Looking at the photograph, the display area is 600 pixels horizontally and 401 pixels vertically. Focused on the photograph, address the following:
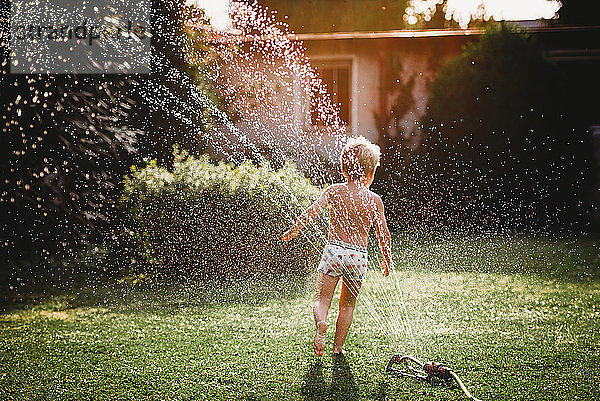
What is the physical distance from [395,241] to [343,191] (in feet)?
17.0

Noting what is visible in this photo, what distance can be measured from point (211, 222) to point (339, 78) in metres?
7.48

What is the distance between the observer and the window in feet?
42.8

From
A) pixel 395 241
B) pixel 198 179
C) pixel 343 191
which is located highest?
pixel 343 191

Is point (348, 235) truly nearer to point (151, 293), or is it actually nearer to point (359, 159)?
point (359, 159)

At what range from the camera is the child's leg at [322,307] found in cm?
376

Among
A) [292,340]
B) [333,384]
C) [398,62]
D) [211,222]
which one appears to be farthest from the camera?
[398,62]

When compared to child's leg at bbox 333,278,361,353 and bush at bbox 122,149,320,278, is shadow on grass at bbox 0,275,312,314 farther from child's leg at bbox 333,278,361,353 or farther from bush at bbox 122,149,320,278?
child's leg at bbox 333,278,361,353

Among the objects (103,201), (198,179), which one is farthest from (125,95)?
(198,179)

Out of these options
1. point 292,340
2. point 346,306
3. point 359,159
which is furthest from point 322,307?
point 359,159

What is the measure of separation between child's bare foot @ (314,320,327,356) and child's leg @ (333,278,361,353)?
0.52 ft

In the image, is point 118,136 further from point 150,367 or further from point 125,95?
point 150,367

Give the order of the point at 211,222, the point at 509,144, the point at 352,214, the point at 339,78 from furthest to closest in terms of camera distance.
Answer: the point at 339,78 < the point at 509,144 < the point at 211,222 < the point at 352,214

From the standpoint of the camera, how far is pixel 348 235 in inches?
153

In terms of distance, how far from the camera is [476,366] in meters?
3.77
